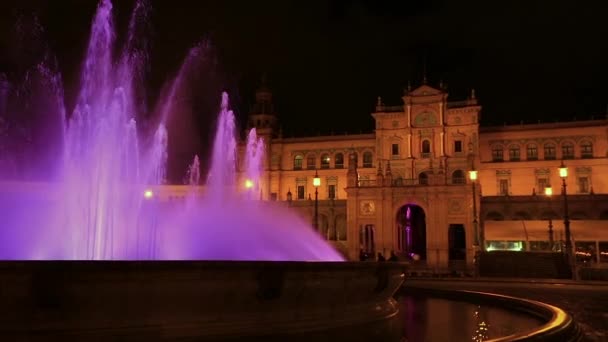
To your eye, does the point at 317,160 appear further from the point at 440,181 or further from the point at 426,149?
the point at 440,181

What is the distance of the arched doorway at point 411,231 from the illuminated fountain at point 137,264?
3197 cm

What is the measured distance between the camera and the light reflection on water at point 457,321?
10.1 m

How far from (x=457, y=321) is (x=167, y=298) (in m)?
6.73

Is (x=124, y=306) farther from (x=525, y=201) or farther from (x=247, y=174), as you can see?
(x=247, y=174)

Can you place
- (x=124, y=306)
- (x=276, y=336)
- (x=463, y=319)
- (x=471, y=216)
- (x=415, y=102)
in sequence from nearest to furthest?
(x=124, y=306), (x=276, y=336), (x=463, y=319), (x=471, y=216), (x=415, y=102)

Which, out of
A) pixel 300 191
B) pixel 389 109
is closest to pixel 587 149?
pixel 389 109

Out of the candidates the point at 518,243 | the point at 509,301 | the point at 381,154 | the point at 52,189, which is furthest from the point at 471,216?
the point at 52,189

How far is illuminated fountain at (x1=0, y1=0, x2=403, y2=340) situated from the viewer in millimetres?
7062

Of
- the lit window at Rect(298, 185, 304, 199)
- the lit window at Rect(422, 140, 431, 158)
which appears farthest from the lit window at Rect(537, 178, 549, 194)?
the lit window at Rect(298, 185, 304, 199)

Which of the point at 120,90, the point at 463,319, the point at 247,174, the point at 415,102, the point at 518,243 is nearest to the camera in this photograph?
the point at 463,319

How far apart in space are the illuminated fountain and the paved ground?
13.9 ft

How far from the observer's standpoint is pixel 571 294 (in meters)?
19.7

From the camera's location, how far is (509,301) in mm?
13898

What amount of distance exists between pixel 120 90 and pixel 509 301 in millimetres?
13585
